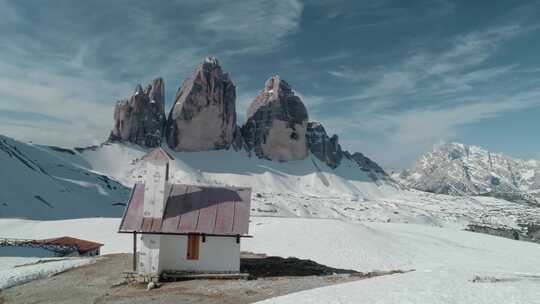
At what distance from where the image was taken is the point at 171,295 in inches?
784

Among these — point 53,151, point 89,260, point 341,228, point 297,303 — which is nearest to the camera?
point 297,303

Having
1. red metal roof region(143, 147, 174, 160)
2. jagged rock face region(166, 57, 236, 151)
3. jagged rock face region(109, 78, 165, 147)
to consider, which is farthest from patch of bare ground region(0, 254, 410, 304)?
jagged rock face region(166, 57, 236, 151)

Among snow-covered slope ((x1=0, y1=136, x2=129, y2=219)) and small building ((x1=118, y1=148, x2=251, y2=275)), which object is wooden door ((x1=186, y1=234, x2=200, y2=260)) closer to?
small building ((x1=118, y1=148, x2=251, y2=275))

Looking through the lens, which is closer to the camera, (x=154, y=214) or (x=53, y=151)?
(x=154, y=214)

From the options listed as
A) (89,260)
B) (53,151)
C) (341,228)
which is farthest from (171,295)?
(53,151)

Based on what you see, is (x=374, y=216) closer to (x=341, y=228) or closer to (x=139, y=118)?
(x=341, y=228)

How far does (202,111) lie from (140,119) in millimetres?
27173

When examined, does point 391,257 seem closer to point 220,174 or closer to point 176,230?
point 176,230

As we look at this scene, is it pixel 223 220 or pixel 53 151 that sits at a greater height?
pixel 53 151

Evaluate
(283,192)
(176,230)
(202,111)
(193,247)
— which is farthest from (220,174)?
(176,230)

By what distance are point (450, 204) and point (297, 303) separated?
203631 millimetres

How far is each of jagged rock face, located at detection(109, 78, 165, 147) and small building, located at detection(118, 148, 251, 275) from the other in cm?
16125

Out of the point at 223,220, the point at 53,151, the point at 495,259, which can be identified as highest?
the point at 53,151

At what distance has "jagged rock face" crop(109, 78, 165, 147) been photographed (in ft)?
586
